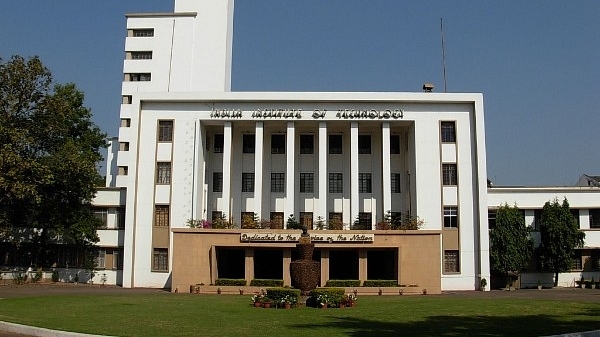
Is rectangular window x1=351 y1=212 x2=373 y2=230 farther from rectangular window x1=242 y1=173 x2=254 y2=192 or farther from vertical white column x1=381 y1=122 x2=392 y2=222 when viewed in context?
rectangular window x1=242 y1=173 x2=254 y2=192

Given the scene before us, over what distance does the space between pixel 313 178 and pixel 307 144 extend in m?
2.62

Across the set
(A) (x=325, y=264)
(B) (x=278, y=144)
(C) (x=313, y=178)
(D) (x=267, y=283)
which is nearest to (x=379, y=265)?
(A) (x=325, y=264)

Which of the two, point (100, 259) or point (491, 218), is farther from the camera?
point (100, 259)

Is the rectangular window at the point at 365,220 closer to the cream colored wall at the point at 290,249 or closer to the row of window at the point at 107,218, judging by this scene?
the cream colored wall at the point at 290,249

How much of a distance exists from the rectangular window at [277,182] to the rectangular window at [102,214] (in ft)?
40.4

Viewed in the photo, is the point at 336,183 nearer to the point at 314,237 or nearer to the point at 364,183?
the point at 364,183

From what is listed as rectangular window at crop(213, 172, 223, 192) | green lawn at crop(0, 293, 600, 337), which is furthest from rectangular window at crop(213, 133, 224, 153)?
green lawn at crop(0, 293, 600, 337)

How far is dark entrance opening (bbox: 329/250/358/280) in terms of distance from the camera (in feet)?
135

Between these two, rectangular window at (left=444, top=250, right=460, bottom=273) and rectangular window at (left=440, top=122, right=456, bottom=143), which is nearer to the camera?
rectangular window at (left=444, top=250, right=460, bottom=273)

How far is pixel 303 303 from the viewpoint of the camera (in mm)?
25062

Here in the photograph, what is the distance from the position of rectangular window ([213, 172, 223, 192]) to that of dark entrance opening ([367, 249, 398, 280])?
1172 cm

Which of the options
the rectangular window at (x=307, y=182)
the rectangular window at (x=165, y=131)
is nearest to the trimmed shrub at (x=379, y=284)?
the rectangular window at (x=307, y=182)

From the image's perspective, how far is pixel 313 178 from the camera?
44.4 meters

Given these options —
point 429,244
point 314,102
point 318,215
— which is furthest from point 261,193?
point 429,244
